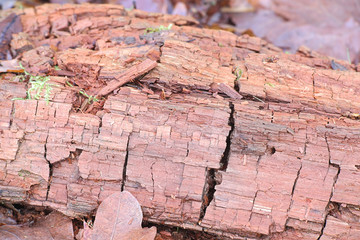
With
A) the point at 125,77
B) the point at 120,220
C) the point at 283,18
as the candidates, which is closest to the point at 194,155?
the point at 120,220

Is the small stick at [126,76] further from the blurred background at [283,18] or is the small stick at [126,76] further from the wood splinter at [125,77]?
the blurred background at [283,18]

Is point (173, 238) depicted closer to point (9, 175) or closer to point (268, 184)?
point (268, 184)

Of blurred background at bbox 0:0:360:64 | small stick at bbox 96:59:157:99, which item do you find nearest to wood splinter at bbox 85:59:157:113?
small stick at bbox 96:59:157:99

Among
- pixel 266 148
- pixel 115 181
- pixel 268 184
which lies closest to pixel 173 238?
pixel 115 181

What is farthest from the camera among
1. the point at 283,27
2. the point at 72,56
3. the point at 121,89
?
Answer: the point at 283,27

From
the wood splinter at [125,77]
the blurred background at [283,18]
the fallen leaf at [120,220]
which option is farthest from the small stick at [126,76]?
the blurred background at [283,18]

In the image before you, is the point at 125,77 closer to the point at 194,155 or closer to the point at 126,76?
the point at 126,76
